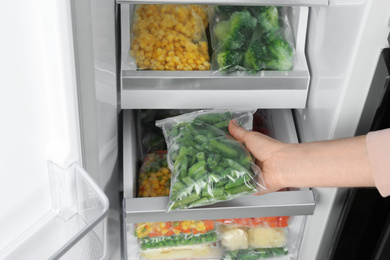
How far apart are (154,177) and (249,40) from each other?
0.39m

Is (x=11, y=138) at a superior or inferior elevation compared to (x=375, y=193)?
superior

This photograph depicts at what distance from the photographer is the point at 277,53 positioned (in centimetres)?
116

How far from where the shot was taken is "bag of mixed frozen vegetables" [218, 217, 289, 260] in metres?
1.25

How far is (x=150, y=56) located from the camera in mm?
1140

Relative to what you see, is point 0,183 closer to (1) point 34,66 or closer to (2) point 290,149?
(1) point 34,66

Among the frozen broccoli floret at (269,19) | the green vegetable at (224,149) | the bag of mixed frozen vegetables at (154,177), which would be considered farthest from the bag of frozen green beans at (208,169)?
the frozen broccoli floret at (269,19)

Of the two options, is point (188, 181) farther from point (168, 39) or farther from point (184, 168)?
point (168, 39)

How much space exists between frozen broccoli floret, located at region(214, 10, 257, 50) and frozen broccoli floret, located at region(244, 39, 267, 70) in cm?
3

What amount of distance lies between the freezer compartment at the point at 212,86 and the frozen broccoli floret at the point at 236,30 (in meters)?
0.07

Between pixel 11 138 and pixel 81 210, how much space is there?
20 cm

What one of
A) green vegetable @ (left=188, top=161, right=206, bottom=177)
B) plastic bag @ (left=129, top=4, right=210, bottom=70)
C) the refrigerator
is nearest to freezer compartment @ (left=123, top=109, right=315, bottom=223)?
the refrigerator

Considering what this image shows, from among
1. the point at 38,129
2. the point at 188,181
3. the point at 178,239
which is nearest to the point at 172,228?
the point at 178,239

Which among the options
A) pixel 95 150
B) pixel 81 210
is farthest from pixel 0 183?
pixel 95 150

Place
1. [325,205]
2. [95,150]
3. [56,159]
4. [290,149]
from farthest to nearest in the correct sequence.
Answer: [325,205]
[290,149]
[95,150]
[56,159]
